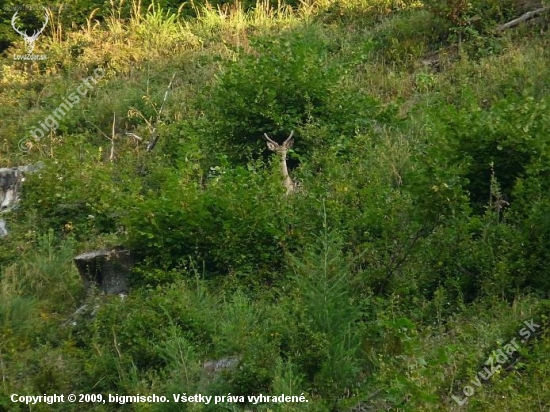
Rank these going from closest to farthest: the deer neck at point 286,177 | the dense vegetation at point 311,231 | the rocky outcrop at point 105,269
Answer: the dense vegetation at point 311,231 → the rocky outcrop at point 105,269 → the deer neck at point 286,177

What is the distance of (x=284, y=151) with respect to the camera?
9.17 meters

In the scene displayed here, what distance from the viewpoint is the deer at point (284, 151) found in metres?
8.65

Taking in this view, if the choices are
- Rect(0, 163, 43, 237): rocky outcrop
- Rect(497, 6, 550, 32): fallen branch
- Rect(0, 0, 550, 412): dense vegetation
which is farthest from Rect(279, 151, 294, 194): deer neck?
Rect(497, 6, 550, 32): fallen branch

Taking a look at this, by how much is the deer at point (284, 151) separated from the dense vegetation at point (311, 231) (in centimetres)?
15

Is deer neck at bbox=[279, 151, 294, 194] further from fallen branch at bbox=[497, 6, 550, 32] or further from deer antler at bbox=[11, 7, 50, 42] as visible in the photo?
deer antler at bbox=[11, 7, 50, 42]

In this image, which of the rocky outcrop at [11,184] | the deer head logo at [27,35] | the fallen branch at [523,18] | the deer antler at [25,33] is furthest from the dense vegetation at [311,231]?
the deer antler at [25,33]

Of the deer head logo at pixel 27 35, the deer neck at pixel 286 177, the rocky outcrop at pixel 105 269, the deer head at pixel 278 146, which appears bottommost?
the rocky outcrop at pixel 105 269

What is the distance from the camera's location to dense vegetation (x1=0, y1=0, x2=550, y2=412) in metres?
5.91

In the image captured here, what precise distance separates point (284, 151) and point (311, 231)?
70.0 inches

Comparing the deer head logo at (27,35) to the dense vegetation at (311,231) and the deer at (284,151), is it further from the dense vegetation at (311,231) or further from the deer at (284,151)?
the deer at (284,151)

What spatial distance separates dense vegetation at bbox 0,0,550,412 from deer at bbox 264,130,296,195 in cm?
15

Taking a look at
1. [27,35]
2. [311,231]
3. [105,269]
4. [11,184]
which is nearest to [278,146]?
[311,231]

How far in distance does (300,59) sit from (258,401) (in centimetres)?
547

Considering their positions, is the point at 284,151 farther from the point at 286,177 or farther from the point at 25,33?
the point at 25,33
